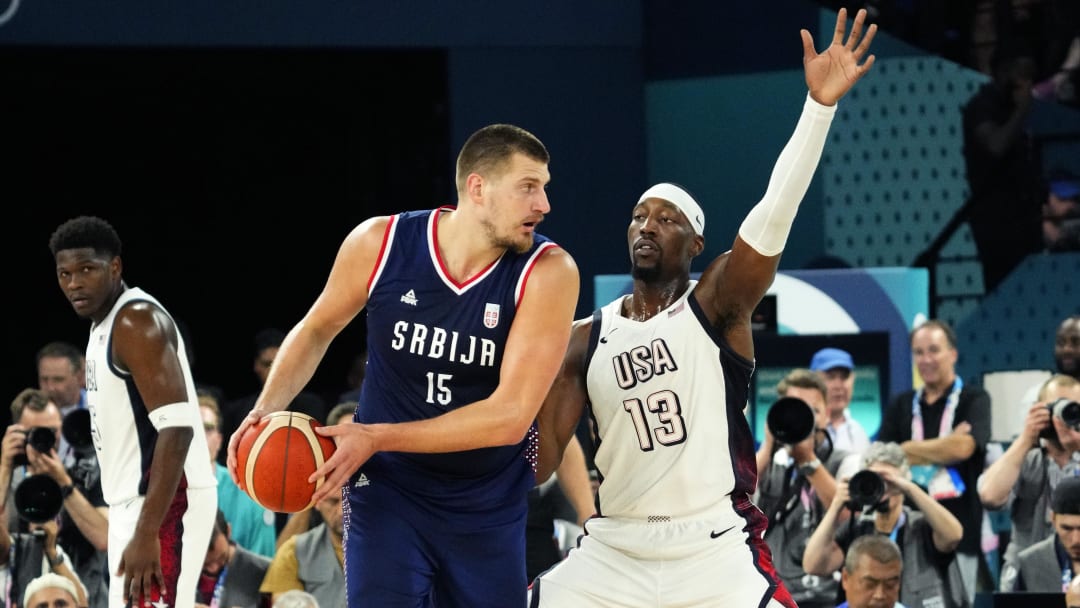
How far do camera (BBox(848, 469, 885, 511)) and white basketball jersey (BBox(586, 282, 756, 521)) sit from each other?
182 centimetres

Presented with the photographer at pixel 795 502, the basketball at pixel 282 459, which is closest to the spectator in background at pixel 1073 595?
the photographer at pixel 795 502

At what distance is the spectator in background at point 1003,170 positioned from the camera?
11.6 meters

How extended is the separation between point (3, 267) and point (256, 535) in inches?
209

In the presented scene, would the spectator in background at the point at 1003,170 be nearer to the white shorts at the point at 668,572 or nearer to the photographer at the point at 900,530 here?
the photographer at the point at 900,530

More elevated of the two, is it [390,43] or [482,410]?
[390,43]

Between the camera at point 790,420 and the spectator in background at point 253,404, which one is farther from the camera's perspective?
the spectator in background at point 253,404

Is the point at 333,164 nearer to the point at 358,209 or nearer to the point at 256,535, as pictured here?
the point at 358,209

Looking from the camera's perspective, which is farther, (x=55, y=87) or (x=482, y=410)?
(x=55, y=87)

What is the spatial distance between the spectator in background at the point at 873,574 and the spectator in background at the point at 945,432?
1139 millimetres

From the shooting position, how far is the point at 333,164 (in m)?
13.3

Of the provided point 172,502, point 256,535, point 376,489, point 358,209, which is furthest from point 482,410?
point 358,209

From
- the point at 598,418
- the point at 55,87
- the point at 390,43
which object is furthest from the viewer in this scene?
the point at 55,87

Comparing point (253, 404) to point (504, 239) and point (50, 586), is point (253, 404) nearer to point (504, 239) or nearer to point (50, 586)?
point (50, 586)

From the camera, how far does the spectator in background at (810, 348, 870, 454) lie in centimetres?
855
